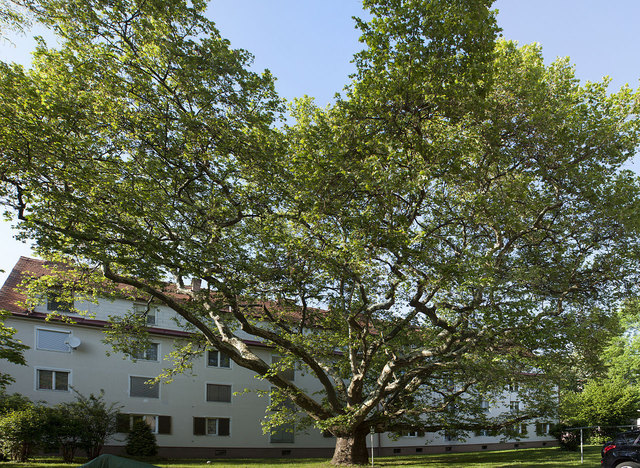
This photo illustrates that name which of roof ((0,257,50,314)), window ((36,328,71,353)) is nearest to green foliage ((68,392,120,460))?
window ((36,328,71,353))

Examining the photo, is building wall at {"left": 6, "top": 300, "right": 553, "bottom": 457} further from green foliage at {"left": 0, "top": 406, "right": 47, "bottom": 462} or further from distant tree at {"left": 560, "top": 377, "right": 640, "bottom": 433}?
distant tree at {"left": 560, "top": 377, "right": 640, "bottom": 433}

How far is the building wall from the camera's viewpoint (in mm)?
24859

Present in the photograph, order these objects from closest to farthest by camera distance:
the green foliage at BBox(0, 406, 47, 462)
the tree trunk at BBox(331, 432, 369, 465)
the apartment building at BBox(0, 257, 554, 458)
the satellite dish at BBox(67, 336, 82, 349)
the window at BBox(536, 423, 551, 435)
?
the green foliage at BBox(0, 406, 47, 462) → the tree trunk at BBox(331, 432, 369, 465) → the apartment building at BBox(0, 257, 554, 458) → the satellite dish at BBox(67, 336, 82, 349) → the window at BBox(536, 423, 551, 435)

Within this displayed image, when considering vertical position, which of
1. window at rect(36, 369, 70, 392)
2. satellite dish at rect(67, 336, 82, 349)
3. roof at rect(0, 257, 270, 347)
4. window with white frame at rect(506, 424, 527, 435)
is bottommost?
window with white frame at rect(506, 424, 527, 435)

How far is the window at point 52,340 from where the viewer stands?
25109mm

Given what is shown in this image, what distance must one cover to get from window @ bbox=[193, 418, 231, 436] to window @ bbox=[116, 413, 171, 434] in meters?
1.80

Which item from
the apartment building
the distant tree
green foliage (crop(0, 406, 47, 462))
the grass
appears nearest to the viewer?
green foliage (crop(0, 406, 47, 462))

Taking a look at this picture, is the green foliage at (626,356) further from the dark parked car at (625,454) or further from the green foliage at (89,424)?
the green foliage at (89,424)

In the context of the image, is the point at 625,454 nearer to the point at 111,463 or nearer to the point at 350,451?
the point at 350,451

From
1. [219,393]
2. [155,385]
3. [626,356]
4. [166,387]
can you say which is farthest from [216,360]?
[626,356]

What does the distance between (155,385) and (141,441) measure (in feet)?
12.3

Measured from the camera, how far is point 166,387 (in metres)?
28.4

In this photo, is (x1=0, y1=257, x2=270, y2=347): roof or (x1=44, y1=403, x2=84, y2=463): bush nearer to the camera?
(x1=44, y1=403, x2=84, y2=463): bush

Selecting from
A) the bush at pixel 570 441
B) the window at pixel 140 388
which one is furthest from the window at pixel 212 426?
the bush at pixel 570 441
